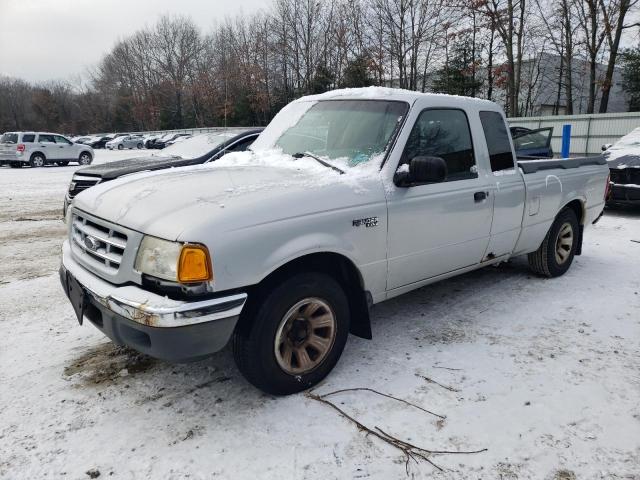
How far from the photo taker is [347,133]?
3.78 m

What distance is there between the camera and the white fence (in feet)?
63.5

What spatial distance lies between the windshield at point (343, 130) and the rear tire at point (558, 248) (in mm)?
2657

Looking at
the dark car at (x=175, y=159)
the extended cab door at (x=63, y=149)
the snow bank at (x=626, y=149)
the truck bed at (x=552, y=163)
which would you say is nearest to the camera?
the truck bed at (x=552, y=163)

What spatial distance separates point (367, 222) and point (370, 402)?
3.76 ft

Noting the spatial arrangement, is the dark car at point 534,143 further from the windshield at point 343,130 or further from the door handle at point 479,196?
the windshield at point 343,130

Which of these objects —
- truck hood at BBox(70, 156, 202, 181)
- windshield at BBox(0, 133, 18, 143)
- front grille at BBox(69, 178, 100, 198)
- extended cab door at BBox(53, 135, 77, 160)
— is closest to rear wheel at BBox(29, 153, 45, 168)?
extended cab door at BBox(53, 135, 77, 160)

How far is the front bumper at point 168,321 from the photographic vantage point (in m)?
2.48

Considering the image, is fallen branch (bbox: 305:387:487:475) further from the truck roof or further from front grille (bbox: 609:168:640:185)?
front grille (bbox: 609:168:640:185)

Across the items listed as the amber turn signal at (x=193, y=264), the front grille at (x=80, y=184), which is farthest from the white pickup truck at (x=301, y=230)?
the front grille at (x=80, y=184)

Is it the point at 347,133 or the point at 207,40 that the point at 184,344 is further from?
the point at 207,40

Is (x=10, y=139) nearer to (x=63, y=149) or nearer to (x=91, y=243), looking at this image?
(x=63, y=149)

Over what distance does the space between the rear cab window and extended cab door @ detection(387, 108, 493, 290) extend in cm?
15

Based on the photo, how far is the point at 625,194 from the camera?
9156 millimetres

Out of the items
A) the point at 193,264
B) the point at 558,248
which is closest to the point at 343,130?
the point at 193,264
